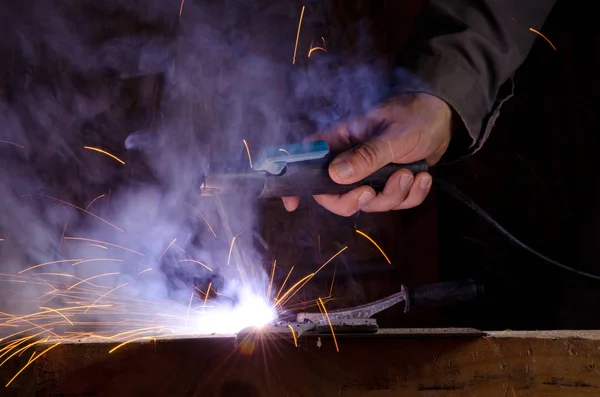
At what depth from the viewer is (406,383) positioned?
0.98m

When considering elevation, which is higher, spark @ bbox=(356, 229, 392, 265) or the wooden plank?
spark @ bbox=(356, 229, 392, 265)

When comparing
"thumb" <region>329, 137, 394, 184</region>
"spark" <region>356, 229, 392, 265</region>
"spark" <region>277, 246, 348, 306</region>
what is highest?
"thumb" <region>329, 137, 394, 184</region>

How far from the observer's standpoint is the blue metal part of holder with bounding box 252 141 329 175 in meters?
1.39

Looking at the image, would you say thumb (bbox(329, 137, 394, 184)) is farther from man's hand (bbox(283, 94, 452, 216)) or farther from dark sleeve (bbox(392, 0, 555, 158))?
dark sleeve (bbox(392, 0, 555, 158))

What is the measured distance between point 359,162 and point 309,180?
6.8 inches

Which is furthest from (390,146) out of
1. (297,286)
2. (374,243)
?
(297,286)

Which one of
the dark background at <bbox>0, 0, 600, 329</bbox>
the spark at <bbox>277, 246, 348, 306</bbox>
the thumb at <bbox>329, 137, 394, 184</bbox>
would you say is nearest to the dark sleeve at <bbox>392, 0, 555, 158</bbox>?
the thumb at <bbox>329, 137, 394, 184</bbox>

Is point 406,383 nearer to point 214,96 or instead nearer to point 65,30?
point 214,96

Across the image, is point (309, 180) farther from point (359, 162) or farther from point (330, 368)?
point (330, 368)

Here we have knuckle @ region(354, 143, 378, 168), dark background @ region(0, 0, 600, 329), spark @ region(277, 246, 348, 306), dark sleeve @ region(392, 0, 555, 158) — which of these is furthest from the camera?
spark @ region(277, 246, 348, 306)

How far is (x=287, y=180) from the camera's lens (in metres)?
1.48

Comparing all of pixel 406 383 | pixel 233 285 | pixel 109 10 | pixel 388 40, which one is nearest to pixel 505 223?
pixel 388 40

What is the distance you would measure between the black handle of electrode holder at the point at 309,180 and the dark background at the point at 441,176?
0.94 metres

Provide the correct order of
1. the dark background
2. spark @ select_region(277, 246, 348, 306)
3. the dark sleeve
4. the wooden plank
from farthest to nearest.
→ spark @ select_region(277, 246, 348, 306) → the dark background → the dark sleeve → the wooden plank
